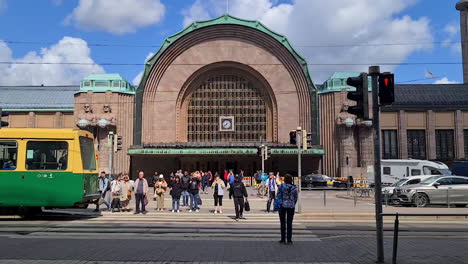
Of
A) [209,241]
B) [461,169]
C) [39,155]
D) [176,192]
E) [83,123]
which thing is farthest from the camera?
[83,123]

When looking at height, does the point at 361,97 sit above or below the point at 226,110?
below

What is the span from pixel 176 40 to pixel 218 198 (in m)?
29.5

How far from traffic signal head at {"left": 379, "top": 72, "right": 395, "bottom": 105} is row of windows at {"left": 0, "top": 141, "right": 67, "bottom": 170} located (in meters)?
10.4

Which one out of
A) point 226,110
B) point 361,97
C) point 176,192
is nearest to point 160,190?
point 176,192

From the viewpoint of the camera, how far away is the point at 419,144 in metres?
47.6

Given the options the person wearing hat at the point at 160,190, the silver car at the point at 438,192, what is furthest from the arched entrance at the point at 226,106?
the person wearing hat at the point at 160,190

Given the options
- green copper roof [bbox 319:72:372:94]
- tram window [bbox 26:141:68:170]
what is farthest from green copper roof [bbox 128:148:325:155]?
tram window [bbox 26:141:68:170]

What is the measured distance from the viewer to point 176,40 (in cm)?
4338

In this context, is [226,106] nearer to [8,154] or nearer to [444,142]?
[444,142]

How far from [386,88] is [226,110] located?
123ft

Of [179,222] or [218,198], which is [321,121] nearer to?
[218,198]

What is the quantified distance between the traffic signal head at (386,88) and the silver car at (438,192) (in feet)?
45.7

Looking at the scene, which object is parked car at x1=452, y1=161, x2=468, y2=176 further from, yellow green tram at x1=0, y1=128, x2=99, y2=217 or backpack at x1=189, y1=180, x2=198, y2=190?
yellow green tram at x1=0, y1=128, x2=99, y2=217

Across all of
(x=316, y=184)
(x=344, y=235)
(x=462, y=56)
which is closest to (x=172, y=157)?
(x=316, y=184)
